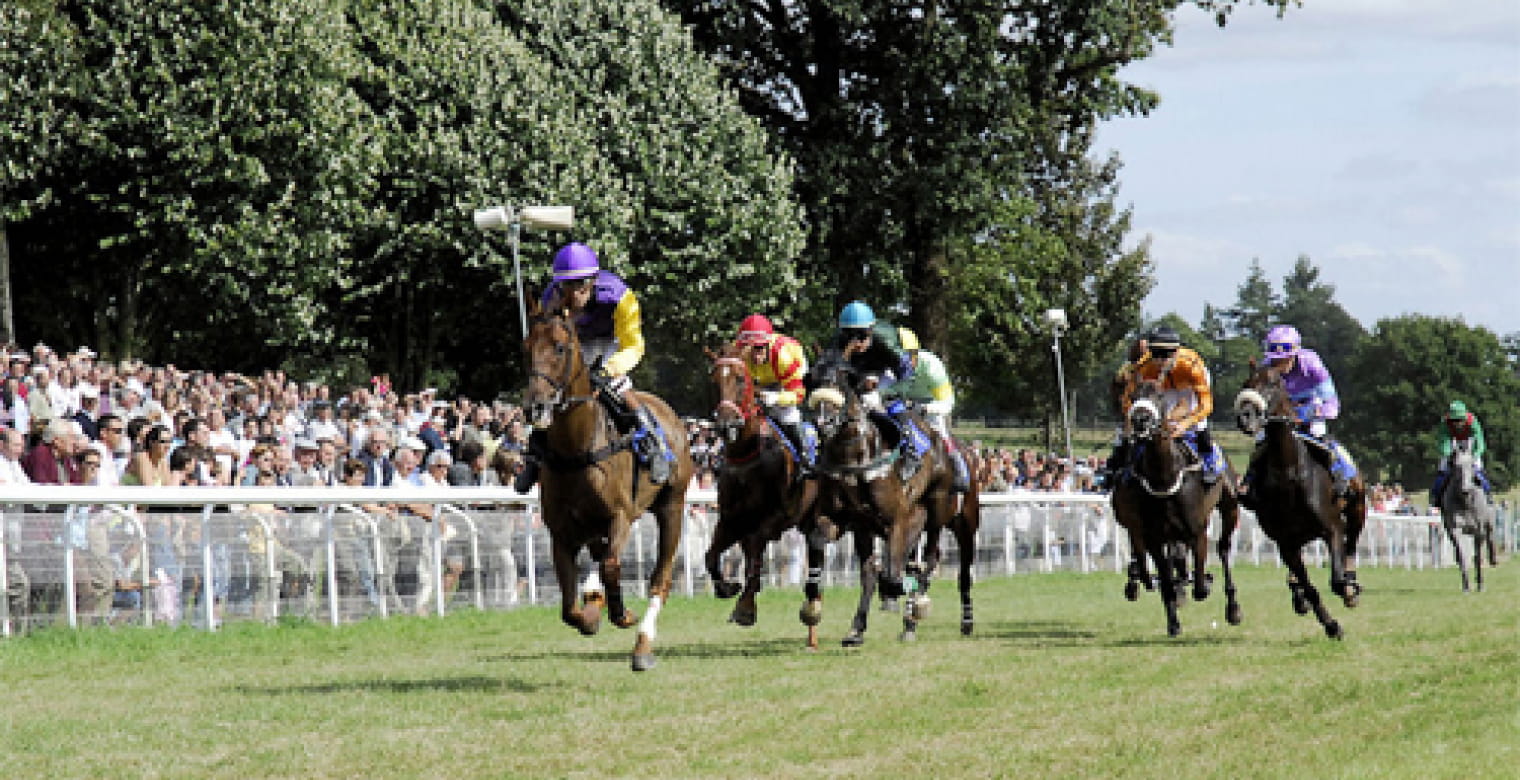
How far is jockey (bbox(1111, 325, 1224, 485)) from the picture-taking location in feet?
47.1

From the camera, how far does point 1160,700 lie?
9781 mm

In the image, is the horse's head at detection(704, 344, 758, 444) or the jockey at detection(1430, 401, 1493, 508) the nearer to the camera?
the horse's head at detection(704, 344, 758, 444)

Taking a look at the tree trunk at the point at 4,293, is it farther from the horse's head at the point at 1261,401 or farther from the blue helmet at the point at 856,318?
the horse's head at the point at 1261,401

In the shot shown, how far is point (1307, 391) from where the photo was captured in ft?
49.2

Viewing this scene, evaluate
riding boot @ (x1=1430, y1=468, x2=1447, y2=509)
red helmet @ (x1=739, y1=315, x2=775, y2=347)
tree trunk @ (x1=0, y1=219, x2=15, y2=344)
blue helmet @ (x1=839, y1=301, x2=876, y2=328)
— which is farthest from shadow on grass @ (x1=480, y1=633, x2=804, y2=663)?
tree trunk @ (x1=0, y1=219, x2=15, y2=344)

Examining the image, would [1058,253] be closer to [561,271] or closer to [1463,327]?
[561,271]

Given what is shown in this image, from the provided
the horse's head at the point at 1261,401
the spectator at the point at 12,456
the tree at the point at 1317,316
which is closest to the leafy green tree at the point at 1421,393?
the tree at the point at 1317,316

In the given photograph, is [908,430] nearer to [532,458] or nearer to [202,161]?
[532,458]

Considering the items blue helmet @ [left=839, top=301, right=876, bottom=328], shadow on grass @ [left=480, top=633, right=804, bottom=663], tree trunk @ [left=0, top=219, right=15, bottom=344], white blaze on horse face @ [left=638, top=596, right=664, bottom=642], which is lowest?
shadow on grass @ [left=480, top=633, right=804, bottom=663]

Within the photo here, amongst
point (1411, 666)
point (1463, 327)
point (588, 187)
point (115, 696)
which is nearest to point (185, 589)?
point (115, 696)

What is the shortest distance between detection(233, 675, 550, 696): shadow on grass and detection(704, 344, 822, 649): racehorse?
2.44 metres

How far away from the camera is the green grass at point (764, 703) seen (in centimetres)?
775

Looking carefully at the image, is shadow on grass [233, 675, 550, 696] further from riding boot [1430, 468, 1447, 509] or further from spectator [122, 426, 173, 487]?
riding boot [1430, 468, 1447, 509]

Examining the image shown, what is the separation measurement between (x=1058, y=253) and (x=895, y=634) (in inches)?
1291
